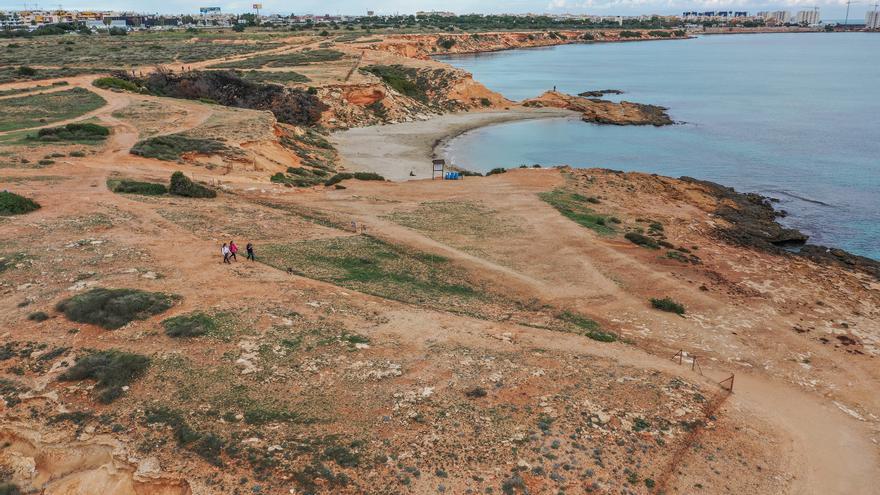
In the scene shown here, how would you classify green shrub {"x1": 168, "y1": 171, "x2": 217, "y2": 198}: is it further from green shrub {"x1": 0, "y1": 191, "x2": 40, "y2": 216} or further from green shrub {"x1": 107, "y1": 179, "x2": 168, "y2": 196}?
green shrub {"x1": 0, "y1": 191, "x2": 40, "y2": 216}

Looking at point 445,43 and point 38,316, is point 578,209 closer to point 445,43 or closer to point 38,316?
point 38,316

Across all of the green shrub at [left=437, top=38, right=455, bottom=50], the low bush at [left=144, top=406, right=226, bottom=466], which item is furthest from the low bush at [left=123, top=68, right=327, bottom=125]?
the green shrub at [left=437, top=38, right=455, bottom=50]

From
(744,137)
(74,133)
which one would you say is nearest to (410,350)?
(74,133)

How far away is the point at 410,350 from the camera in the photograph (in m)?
16.1

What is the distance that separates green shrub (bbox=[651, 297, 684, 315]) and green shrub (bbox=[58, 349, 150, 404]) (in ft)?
60.6

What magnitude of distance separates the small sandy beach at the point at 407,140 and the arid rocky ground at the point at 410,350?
15.5 meters

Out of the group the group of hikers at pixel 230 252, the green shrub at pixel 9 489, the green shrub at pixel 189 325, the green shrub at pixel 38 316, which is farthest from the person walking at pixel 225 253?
the green shrub at pixel 9 489

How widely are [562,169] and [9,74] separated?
199 feet

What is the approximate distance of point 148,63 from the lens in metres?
79.1

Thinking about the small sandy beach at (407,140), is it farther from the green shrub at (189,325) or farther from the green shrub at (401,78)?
the green shrub at (189,325)

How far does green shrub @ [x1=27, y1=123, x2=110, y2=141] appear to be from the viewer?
123 ft

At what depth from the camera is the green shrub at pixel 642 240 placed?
30.4 meters

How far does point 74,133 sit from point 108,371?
108ft

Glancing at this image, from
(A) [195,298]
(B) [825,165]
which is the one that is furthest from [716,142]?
(A) [195,298]
